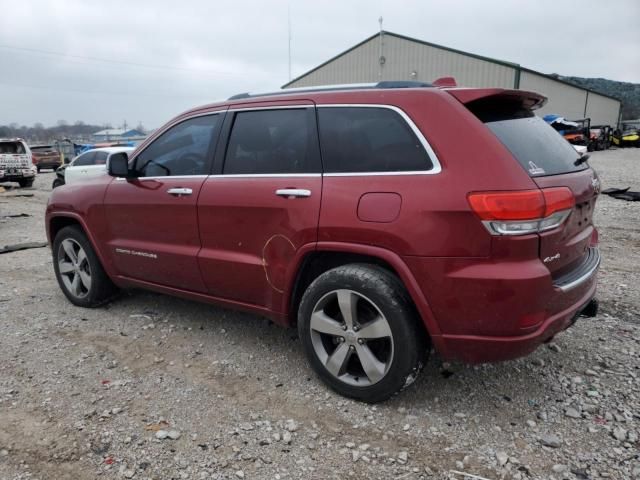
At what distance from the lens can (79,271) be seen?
4.54 metres

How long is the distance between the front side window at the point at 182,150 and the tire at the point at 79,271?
3.47 feet

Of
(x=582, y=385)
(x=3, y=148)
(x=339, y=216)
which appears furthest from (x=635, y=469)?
(x=3, y=148)

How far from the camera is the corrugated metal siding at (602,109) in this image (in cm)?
4225

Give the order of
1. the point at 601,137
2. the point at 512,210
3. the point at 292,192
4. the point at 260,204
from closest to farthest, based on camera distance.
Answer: the point at 512,210 < the point at 292,192 < the point at 260,204 < the point at 601,137

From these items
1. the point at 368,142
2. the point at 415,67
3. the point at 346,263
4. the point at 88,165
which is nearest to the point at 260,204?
the point at 346,263

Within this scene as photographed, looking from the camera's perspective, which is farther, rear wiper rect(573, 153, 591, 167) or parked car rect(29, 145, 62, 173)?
parked car rect(29, 145, 62, 173)

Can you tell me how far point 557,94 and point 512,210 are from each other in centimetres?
3687

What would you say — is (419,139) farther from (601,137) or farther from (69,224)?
(601,137)

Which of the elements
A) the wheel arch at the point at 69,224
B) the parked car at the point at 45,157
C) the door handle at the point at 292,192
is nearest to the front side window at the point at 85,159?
the wheel arch at the point at 69,224

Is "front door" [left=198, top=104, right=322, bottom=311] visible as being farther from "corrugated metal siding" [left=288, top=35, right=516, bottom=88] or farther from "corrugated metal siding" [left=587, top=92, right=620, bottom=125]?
"corrugated metal siding" [left=587, top=92, right=620, bottom=125]

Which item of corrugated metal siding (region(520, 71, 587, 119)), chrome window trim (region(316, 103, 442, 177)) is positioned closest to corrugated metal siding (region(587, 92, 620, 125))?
corrugated metal siding (region(520, 71, 587, 119))

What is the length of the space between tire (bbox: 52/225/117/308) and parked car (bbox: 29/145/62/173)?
24.8 metres

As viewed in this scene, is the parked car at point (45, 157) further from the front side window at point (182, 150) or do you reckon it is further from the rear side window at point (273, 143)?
the rear side window at point (273, 143)

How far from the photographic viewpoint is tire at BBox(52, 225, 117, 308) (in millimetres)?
Result: 4414
